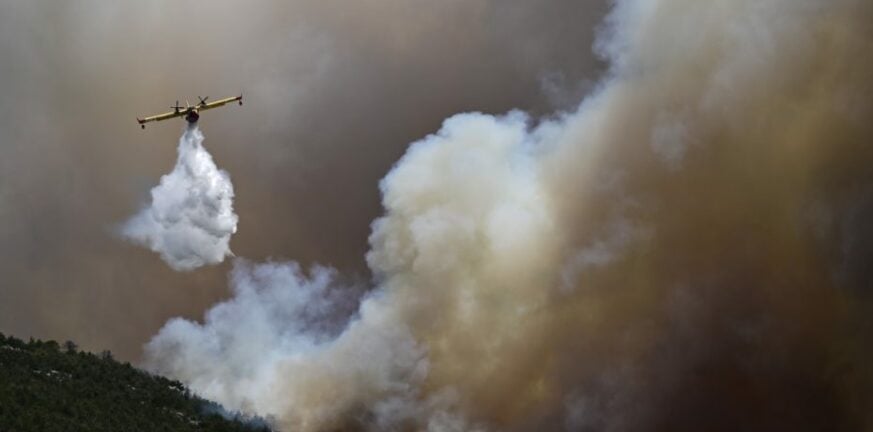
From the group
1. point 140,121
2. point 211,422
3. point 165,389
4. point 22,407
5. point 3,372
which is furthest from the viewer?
point 140,121

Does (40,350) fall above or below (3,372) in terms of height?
above

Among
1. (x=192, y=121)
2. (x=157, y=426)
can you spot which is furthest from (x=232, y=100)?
(x=157, y=426)

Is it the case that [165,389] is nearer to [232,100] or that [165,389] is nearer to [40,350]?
[40,350]

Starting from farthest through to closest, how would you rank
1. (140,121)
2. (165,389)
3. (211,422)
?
(140,121)
(165,389)
(211,422)

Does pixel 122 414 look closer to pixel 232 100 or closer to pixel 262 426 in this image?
pixel 262 426

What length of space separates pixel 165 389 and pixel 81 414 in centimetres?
2353

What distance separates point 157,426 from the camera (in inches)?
4473

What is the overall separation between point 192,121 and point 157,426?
3512 centimetres

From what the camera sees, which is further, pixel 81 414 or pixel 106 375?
pixel 106 375

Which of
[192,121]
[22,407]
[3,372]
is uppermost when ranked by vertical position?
[192,121]

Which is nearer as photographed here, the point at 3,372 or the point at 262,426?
the point at 3,372

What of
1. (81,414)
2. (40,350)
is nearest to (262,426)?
(40,350)

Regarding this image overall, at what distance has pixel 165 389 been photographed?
13050cm

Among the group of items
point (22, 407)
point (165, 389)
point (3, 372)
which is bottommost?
point (22, 407)
